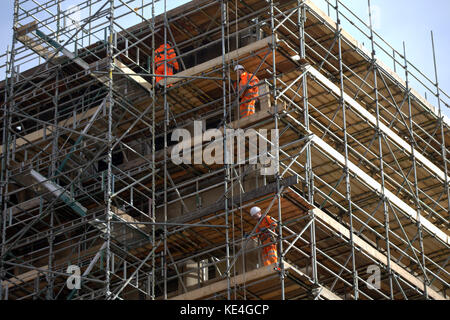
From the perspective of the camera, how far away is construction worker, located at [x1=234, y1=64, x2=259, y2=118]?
126 ft

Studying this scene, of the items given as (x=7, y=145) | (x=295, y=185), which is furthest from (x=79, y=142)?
(x=295, y=185)

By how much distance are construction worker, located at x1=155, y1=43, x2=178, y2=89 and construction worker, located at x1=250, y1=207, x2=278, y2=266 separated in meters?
6.01

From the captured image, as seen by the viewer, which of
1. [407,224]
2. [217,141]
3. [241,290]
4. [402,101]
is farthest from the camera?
[402,101]

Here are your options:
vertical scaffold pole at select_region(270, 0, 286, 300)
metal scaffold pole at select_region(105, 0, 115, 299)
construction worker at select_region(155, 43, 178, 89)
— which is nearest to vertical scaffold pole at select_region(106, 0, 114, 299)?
metal scaffold pole at select_region(105, 0, 115, 299)

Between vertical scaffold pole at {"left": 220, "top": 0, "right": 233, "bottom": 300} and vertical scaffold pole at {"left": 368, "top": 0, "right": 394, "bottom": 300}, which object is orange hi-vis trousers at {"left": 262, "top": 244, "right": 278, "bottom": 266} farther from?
vertical scaffold pole at {"left": 368, "top": 0, "right": 394, "bottom": 300}

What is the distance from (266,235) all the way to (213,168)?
4018mm

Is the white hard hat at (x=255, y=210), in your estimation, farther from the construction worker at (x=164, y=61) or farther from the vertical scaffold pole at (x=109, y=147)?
the construction worker at (x=164, y=61)

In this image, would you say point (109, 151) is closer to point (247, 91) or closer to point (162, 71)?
point (247, 91)

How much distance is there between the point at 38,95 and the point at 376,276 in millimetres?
11166

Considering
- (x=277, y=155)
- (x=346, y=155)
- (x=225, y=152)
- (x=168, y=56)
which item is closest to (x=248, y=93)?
(x=225, y=152)

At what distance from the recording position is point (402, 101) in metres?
44.8

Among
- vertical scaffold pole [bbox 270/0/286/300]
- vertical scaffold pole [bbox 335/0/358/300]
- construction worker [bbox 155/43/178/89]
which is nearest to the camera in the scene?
vertical scaffold pole [bbox 270/0/286/300]

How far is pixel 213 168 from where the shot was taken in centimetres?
3972

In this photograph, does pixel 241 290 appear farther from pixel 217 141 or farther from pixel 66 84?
pixel 66 84
